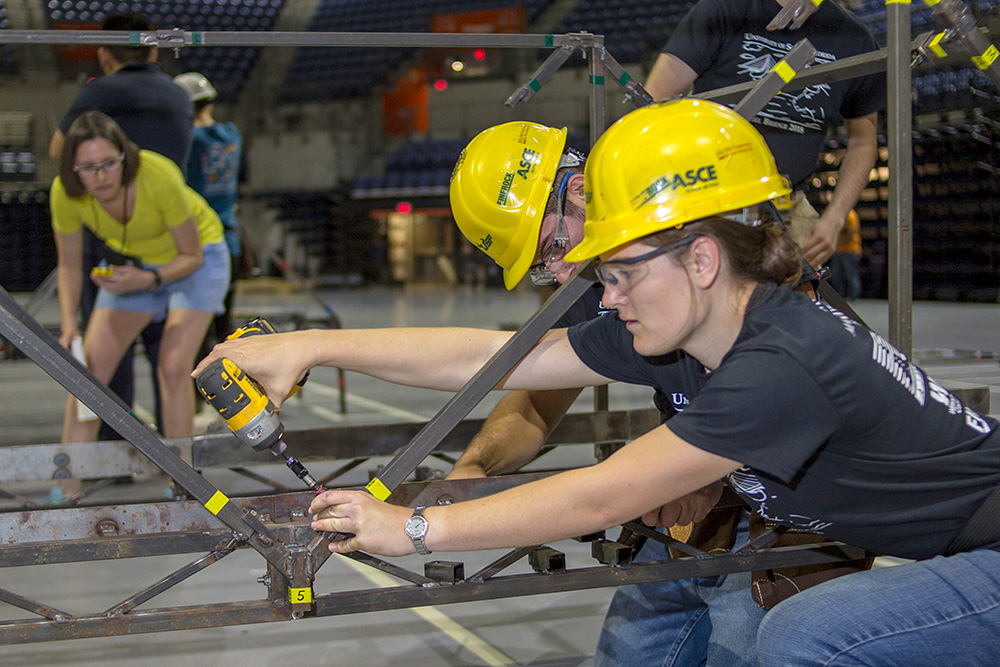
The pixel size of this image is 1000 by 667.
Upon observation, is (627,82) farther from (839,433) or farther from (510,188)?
(839,433)

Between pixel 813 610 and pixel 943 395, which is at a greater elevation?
pixel 943 395

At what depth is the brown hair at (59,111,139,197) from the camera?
358cm

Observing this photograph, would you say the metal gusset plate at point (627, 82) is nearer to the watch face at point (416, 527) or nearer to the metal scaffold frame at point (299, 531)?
the metal scaffold frame at point (299, 531)

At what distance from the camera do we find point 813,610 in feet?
4.91

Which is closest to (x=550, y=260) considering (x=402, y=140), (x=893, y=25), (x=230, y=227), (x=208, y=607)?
(x=893, y=25)

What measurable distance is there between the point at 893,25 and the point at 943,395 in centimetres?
81

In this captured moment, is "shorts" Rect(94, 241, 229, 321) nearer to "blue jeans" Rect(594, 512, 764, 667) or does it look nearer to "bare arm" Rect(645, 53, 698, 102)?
"bare arm" Rect(645, 53, 698, 102)

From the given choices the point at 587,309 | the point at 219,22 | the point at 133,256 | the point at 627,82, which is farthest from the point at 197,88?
the point at 219,22

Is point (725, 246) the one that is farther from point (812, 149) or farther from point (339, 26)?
point (339, 26)

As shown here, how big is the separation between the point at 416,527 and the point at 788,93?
1801mm

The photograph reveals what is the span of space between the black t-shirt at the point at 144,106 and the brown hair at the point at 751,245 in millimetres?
3318

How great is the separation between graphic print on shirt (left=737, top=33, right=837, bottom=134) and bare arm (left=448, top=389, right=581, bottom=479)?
3.31ft

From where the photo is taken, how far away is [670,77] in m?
2.70

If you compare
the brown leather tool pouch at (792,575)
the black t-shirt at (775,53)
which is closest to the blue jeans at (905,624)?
the brown leather tool pouch at (792,575)
